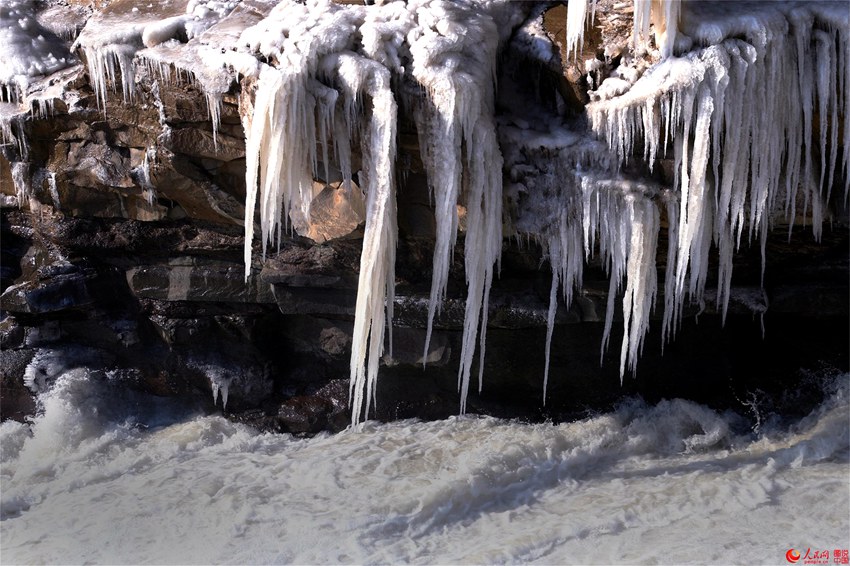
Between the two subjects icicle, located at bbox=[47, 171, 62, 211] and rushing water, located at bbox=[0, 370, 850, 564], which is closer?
rushing water, located at bbox=[0, 370, 850, 564]

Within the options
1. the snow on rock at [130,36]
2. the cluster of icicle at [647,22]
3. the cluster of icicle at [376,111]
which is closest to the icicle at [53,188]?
the snow on rock at [130,36]

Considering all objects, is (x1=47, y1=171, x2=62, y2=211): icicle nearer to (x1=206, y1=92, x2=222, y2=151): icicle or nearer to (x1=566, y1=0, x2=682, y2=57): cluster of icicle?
(x1=206, y1=92, x2=222, y2=151): icicle

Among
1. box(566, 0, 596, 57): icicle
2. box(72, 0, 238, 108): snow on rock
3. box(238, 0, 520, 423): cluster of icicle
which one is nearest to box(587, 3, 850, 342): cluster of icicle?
box(566, 0, 596, 57): icicle

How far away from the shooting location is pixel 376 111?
3854mm

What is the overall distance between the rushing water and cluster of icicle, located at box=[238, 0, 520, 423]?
0.99m

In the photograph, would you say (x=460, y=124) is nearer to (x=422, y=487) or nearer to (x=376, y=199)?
(x=376, y=199)

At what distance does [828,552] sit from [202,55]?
405cm

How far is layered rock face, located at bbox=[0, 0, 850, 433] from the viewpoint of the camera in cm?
419

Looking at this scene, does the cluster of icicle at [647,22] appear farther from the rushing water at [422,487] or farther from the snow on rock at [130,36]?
the rushing water at [422,487]

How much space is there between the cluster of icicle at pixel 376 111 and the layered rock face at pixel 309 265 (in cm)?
9

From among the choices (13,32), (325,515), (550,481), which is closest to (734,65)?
(550,481)

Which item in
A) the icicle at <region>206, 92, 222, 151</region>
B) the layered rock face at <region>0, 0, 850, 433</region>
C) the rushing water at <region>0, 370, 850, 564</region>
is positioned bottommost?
the rushing water at <region>0, 370, 850, 564</region>

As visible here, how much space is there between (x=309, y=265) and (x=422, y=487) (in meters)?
1.72

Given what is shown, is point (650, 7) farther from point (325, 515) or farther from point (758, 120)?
point (325, 515)
